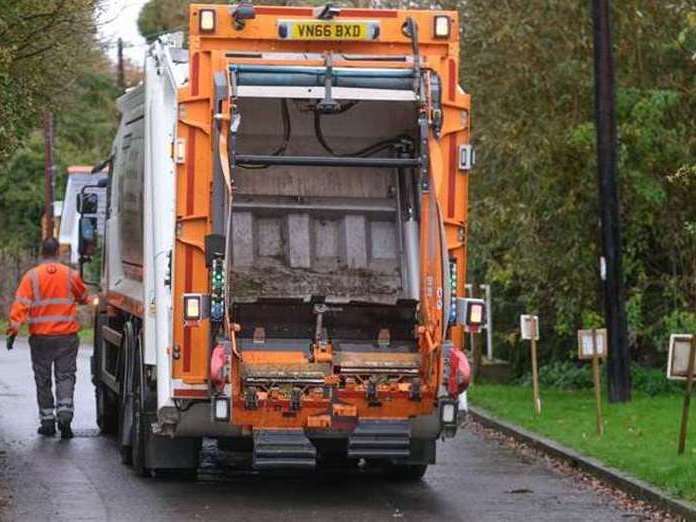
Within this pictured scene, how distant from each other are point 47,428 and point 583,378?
722 cm

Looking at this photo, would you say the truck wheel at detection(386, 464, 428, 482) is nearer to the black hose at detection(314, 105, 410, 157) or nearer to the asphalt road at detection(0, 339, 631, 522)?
the asphalt road at detection(0, 339, 631, 522)

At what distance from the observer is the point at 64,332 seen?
16.3 m

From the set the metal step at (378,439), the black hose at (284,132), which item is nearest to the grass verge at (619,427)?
the metal step at (378,439)

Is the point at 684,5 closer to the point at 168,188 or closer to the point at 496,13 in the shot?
the point at 496,13

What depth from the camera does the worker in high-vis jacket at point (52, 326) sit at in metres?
16.2

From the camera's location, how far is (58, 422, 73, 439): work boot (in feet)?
53.6

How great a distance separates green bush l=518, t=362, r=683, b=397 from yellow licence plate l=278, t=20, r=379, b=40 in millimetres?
8617

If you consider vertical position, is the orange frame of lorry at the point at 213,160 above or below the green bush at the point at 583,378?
above

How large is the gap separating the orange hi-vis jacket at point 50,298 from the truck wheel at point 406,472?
390 cm

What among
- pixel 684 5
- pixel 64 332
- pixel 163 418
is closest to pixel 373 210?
pixel 163 418

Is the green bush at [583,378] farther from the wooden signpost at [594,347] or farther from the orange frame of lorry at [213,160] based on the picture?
the orange frame of lorry at [213,160]

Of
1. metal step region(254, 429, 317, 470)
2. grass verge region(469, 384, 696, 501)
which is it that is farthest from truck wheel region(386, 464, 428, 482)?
metal step region(254, 429, 317, 470)

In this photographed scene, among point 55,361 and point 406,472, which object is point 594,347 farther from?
point 55,361

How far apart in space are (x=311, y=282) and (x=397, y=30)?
1.92m
